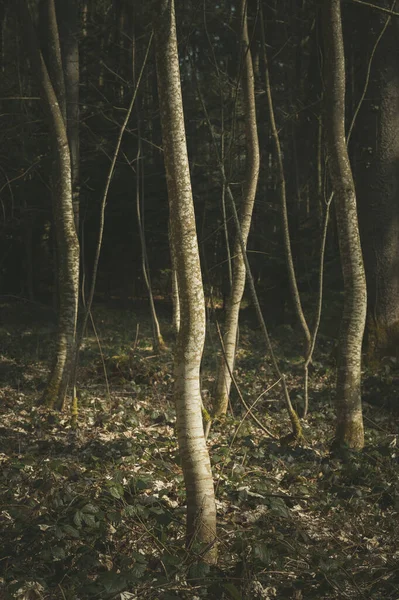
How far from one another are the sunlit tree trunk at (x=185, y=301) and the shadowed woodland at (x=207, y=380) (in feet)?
0.05

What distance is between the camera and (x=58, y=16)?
11.4 metres

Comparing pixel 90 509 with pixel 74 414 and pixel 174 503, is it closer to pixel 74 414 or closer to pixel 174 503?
pixel 174 503

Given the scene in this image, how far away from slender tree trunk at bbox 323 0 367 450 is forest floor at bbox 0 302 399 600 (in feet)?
1.52

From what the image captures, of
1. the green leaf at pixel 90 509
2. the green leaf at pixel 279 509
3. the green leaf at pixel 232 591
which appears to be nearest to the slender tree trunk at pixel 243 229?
the green leaf at pixel 279 509

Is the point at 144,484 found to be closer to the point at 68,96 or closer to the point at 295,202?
the point at 68,96

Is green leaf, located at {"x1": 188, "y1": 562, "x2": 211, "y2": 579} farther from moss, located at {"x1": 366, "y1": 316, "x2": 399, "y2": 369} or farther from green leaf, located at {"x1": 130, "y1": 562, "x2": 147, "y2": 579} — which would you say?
moss, located at {"x1": 366, "y1": 316, "x2": 399, "y2": 369}

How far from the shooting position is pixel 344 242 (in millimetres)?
6926

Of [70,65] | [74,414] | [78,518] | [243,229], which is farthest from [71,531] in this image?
[70,65]

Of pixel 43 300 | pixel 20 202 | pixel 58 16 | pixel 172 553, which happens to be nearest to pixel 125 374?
pixel 172 553

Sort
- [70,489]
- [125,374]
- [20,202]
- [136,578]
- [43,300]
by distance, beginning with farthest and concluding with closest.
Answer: [43,300] → [20,202] → [125,374] → [70,489] → [136,578]

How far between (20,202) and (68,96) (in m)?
5.80

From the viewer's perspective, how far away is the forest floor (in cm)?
411

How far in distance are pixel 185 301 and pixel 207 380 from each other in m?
6.28

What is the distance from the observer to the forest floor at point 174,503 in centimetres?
411
